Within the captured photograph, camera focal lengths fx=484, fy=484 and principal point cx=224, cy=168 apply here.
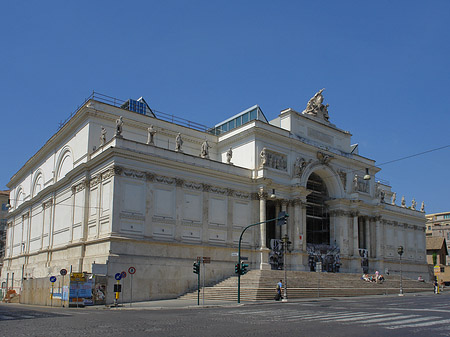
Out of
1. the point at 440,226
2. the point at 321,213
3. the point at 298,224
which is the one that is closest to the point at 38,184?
the point at 298,224

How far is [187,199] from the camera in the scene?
40812 mm

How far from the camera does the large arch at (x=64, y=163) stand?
4690cm

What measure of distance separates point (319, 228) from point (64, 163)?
95.6 feet

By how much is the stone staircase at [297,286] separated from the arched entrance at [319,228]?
247cm

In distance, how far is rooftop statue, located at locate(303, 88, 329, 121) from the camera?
53656 mm

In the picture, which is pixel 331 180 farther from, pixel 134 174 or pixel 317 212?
pixel 134 174

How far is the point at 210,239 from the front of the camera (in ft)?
137

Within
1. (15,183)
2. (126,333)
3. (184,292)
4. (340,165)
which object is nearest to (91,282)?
(184,292)

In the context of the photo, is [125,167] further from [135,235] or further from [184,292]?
[184,292]

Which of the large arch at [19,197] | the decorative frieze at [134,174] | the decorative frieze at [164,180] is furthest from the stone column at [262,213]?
the large arch at [19,197]

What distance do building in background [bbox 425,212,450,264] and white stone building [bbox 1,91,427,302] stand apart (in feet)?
190

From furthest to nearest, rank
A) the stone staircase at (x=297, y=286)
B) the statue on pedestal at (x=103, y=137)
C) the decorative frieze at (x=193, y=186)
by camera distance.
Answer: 1. the decorative frieze at (x=193, y=186)
2. the statue on pedestal at (x=103, y=137)
3. the stone staircase at (x=297, y=286)

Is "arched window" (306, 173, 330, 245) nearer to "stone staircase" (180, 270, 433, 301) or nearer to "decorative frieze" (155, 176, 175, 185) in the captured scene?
"stone staircase" (180, 270, 433, 301)

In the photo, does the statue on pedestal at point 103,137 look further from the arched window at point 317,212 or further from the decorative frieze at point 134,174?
the arched window at point 317,212
